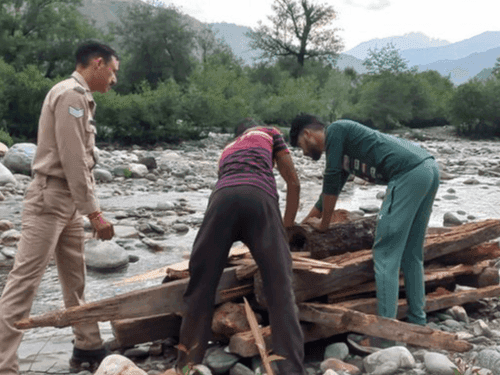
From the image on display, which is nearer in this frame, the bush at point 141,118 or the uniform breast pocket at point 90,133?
the uniform breast pocket at point 90,133

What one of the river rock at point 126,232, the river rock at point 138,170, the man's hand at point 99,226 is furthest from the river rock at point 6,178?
the man's hand at point 99,226

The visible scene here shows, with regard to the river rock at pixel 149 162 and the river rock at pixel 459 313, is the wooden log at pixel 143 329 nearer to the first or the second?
the river rock at pixel 459 313

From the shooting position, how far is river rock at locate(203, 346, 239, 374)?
328 cm

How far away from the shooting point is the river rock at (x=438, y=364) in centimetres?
299

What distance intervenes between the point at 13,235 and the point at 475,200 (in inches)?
336

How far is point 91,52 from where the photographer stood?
3.34 m

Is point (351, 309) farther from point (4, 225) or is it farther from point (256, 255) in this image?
point (4, 225)

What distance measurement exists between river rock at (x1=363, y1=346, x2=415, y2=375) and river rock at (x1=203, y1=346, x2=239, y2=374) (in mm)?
803

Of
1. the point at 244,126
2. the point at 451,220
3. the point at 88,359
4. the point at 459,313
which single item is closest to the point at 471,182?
the point at 451,220

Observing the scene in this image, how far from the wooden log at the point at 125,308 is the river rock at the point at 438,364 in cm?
128

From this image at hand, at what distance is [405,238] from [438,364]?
917 millimetres

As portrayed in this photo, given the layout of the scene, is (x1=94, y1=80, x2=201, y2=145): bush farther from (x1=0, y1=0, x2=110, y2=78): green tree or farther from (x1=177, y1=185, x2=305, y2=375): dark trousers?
(x1=177, y1=185, x2=305, y2=375): dark trousers

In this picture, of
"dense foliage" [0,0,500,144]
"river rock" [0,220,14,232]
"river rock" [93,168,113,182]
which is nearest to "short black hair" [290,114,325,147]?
"river rock" [0,220,14,232]

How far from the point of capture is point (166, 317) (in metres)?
3.67
